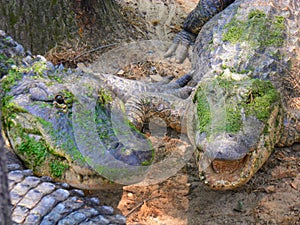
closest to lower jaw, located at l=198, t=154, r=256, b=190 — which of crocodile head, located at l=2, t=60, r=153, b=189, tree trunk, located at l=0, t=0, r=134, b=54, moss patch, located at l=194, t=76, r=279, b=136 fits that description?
moss patch, located at l=194, t=76, r=279, b=136

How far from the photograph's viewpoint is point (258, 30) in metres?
4.38

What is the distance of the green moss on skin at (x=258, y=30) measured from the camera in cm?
430

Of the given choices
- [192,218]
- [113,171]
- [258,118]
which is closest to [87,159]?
[113,171]

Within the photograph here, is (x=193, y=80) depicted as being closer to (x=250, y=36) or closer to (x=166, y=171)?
(x=250, y=36)

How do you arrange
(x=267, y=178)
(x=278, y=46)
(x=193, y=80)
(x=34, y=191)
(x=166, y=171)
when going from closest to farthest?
(x=34, y=191) < (x=267, y=178) < (x=166, y=171) < (x=278, y=46) < (x=193, y=80)

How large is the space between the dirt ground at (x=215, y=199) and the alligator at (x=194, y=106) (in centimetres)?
23

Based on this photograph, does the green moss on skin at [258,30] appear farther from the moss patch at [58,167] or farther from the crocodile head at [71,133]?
the moss patch at [58,167]

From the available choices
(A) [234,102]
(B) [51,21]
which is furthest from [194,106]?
(B) [51,21]

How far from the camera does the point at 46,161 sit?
3055 millimetres

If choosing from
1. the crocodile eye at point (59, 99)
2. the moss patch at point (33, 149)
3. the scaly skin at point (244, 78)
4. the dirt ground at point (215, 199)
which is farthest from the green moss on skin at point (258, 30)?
the moss patch at point (33, 149)

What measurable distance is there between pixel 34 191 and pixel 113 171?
1.62 ft

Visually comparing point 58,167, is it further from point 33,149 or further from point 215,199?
point 215,199

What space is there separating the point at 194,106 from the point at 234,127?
0.72 metres

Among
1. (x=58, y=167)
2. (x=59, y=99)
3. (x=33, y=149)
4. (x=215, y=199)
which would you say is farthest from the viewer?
(x=215, y=199)
